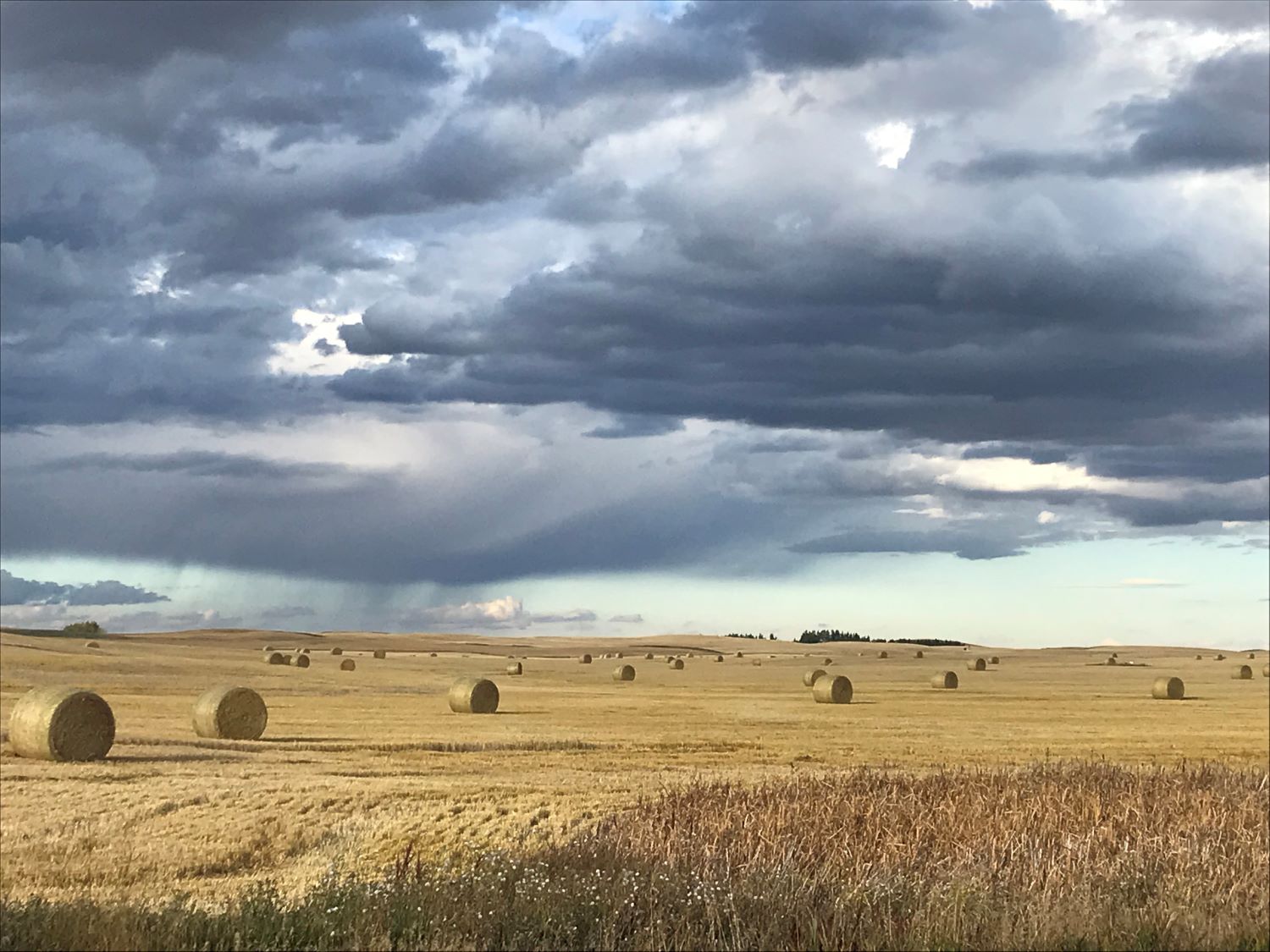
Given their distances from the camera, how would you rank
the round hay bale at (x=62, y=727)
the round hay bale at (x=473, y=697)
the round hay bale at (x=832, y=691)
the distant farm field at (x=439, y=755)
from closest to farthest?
1. the distant farm field at (x=439, y=755)
2. the round hay bale at (x=62, y=727)
3. the round hay bale at (x=473, y=697)
4. the round hay bale at (x=832, y=691)

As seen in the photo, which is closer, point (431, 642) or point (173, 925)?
point (173, 925)

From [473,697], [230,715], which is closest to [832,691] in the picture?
[473,697]

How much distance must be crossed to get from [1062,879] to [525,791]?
11.2 meters

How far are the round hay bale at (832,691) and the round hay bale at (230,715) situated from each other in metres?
25.1

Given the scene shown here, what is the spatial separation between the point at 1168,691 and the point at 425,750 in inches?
1632

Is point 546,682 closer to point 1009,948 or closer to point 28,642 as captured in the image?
point 28,642

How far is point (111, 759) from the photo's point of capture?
93.9ft

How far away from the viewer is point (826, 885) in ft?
35.1

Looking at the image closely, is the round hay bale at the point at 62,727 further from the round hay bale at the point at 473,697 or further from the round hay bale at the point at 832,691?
the round hay bale at the point at 832,691

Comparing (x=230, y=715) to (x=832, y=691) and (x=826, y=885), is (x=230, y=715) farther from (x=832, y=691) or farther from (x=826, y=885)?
(x=832, y=691)

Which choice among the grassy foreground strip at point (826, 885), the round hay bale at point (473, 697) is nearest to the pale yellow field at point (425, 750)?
the round hay bale at point (473, 697)

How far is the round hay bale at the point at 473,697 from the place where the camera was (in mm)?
44469

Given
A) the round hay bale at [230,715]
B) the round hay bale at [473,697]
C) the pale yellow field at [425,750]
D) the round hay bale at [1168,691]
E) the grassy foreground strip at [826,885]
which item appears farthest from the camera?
the round hay bale at [1168,691]

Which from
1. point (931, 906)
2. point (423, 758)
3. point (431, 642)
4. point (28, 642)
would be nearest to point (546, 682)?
point (28, 642)
